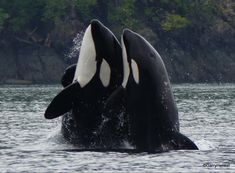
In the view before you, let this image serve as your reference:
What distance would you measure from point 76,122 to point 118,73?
5.77 ft

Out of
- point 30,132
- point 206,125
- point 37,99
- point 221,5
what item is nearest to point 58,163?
point 30,132

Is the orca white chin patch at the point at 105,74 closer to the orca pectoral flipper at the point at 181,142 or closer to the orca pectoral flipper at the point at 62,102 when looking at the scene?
the orca pectoral flipper at the point at 62,102

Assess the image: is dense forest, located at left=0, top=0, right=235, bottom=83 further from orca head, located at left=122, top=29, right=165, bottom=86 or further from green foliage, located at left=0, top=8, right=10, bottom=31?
orca head, located at left=122, top=29, right=165, bottom=86

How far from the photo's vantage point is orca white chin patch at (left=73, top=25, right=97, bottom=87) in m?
23.5

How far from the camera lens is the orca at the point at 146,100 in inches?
859

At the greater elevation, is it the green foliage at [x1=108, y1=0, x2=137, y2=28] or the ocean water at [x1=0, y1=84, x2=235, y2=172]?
the green foliage at [x1=108, y1=0, x2=137, y2=28]

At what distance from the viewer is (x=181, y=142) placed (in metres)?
21.6

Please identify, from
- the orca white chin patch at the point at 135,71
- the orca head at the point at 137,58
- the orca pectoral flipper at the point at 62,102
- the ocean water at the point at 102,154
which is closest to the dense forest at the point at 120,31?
the ocean water at the point at 102,154

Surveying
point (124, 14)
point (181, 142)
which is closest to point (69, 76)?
point (181, 142)

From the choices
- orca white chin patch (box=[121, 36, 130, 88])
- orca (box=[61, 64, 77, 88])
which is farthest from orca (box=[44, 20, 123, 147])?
orca (box=[61, 64, 77, 88])

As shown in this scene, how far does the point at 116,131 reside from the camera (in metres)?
23.2

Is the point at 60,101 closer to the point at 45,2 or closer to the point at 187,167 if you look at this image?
the point at 187,167

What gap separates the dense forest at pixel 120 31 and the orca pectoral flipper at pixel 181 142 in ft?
240

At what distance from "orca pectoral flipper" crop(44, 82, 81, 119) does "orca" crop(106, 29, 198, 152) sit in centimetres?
115
